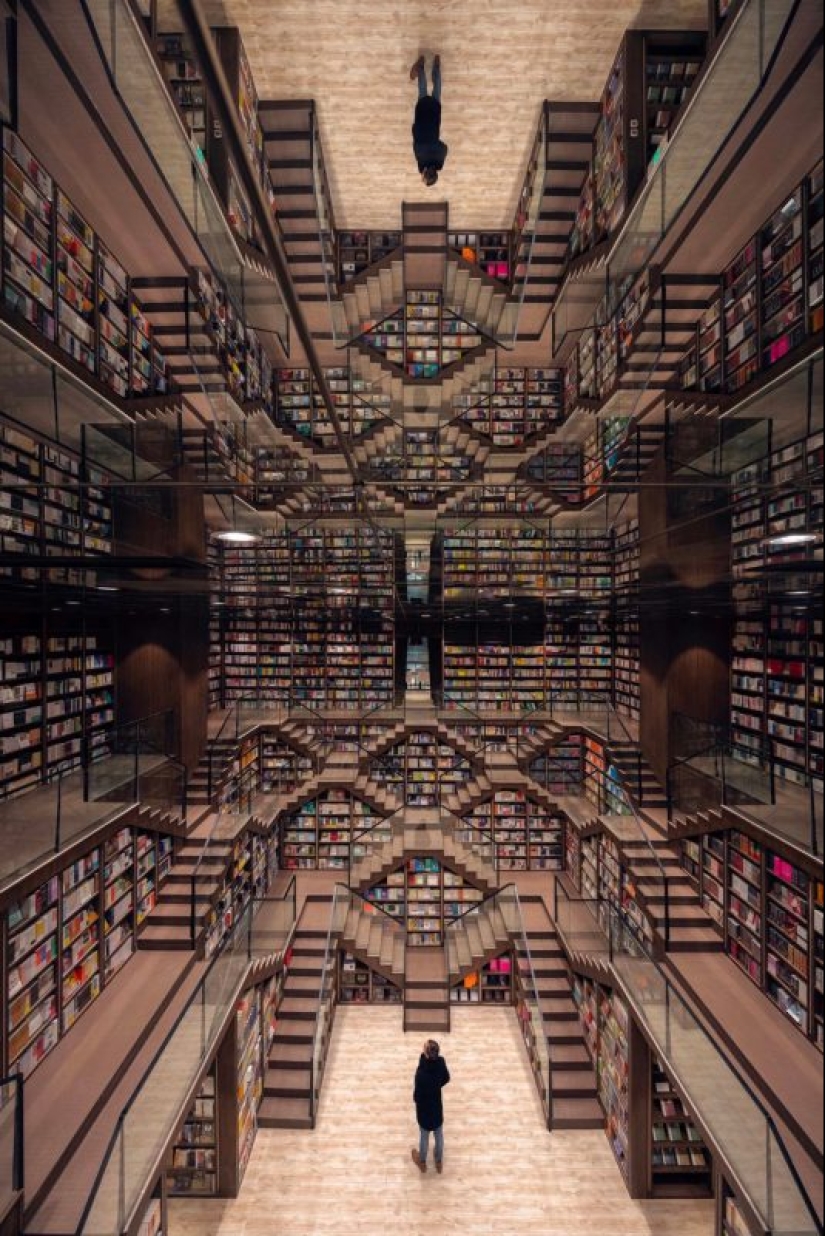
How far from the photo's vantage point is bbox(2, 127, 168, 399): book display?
10.9ft

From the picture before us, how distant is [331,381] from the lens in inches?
291

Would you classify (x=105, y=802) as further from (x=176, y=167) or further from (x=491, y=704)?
(x=491, y=704)

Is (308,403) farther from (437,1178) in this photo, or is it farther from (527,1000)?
(437,1178)

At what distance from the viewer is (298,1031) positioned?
5.75 m

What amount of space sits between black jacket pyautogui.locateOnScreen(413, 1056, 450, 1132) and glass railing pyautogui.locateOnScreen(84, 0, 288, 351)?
657 cm

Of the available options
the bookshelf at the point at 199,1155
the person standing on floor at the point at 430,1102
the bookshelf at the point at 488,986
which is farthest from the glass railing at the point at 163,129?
the bookshelf at the point at 488,986

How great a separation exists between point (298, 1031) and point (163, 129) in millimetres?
7686

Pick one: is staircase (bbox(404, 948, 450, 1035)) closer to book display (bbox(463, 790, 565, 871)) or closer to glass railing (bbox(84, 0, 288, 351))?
book display (bbox(463, 790, 565, 871))

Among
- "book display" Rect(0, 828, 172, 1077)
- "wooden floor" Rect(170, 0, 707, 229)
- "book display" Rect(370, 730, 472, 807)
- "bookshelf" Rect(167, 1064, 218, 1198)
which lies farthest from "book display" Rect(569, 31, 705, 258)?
"bookshelf" Rect(167, 1064, 218, 1198)

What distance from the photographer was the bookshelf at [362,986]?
263 inches

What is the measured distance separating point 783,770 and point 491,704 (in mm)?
3858

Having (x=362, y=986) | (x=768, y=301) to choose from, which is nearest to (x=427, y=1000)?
(x=362, y=986)

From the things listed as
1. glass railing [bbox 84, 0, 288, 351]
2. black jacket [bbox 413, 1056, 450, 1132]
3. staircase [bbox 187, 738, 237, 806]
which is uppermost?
glass railing [bbox 84, 0, 288, 351]

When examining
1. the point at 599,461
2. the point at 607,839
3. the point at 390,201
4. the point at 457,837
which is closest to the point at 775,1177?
the point at 607,839
